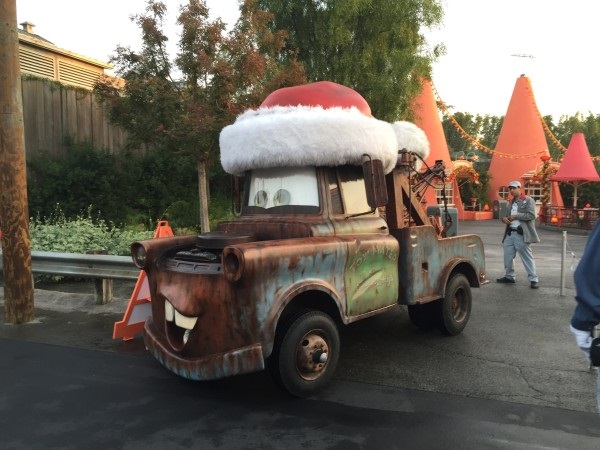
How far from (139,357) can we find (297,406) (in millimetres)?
1868

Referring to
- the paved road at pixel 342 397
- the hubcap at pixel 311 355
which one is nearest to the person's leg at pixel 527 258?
the paved road at pixel 342 397

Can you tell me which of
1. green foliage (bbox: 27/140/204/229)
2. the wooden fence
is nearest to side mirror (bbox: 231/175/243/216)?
green foliage (bbox: 27/140/204/229)

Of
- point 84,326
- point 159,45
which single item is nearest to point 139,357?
point 84,326

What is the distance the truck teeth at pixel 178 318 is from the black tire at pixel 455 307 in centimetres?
279

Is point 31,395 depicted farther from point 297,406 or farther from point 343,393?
point 343,393

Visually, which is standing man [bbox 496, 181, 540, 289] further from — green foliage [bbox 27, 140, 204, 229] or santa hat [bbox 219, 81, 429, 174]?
green foliage [bbox 27, 140, 204, 229]

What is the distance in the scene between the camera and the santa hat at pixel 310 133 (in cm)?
415

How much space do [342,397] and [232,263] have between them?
1421 millimetres

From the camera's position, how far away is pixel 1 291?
755 cm

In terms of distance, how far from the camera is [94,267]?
21.1 feet

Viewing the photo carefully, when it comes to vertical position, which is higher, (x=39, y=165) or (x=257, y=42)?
(x=257, y=42)

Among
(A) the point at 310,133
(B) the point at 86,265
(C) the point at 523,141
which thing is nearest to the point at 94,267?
(B) the point at 86,265

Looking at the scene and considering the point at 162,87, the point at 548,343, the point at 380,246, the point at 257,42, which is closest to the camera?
the point at 380,246

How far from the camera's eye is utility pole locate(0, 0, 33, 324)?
5645 mm
